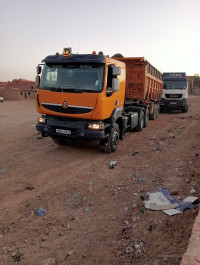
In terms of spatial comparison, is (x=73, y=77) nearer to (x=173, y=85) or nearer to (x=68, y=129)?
(x=68, y=129)

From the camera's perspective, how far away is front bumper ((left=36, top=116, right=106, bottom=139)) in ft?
19.7

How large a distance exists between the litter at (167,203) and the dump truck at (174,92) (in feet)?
42.7

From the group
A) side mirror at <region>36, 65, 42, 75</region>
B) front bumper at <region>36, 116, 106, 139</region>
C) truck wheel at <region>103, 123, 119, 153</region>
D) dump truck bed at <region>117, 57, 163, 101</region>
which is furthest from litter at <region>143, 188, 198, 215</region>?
dump truck bed at <region>117, 57, 163, 101</region>

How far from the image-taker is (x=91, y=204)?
4.09 m

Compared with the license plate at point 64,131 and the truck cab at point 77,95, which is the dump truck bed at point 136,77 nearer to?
the truck cab at point 77,95

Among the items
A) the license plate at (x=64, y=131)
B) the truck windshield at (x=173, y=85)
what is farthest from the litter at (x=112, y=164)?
the truck windshield at (x=173, y=85)

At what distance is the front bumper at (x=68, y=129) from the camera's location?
6006mm

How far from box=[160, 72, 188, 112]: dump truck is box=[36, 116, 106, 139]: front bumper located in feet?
37.6

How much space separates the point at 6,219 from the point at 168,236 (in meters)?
2.38

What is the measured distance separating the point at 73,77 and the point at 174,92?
1167 cm

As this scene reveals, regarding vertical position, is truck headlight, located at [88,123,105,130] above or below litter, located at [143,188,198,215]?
above

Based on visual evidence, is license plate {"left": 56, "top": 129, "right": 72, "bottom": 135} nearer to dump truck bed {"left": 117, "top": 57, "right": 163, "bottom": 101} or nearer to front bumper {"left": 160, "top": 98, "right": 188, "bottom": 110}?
dump truck bed {"left": 117, "top": 57, "right": 163, "bottom": 101}

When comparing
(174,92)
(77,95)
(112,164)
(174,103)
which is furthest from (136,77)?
(174,103)

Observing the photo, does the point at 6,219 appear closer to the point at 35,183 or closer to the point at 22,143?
the point at 35,183
